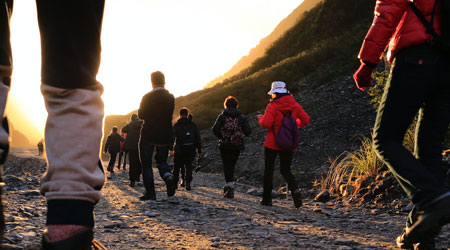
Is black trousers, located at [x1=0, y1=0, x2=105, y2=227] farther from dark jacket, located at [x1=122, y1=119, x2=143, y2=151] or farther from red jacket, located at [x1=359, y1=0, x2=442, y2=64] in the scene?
dark jacket, located at [x1=122, y1=119, x2=143, y2=151]

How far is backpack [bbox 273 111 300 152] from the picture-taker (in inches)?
254

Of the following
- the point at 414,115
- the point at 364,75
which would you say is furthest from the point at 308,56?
the point at 414,115

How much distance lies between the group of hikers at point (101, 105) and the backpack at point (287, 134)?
376 centimetres

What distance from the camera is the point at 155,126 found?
22.6 feet

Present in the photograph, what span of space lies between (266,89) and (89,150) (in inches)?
903

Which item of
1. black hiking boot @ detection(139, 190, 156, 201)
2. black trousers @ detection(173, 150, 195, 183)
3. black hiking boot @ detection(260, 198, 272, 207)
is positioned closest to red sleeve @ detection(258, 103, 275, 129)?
black hiking boot @ detection(260, 198, 272, 207)

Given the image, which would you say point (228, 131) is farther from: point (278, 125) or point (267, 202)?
point (267, 202)

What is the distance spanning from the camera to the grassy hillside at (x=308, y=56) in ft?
74.3

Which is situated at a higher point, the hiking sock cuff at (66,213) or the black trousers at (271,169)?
the hiking sock cuff at (66,213)

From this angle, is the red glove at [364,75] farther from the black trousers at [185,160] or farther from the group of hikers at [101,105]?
the black trousers at [185,160]

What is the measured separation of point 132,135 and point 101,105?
32.9 feet

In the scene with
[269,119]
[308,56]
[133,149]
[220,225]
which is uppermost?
[308,56]

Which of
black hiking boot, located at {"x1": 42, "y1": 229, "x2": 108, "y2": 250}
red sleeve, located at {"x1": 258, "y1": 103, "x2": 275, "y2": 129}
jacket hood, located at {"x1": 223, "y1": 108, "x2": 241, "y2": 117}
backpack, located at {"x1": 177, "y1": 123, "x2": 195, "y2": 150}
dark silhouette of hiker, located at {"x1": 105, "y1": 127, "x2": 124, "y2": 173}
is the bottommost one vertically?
dark silhouette of hiker, located at {"x1": 105, "y1": 127, "x2": 124, "y2": 173}

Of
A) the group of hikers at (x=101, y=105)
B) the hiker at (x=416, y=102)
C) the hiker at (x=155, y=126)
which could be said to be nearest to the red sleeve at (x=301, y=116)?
the hiker at (x=155, y=126)
